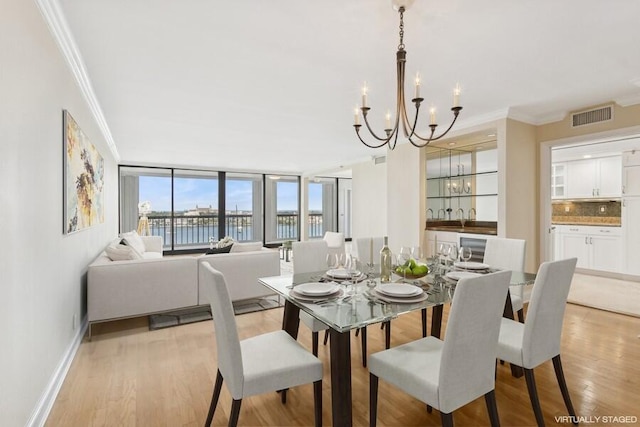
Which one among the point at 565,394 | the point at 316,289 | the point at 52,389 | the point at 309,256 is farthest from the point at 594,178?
the point at 52,389

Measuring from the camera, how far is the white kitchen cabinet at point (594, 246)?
17.3 ft

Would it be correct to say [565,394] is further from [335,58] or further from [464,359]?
[335,58]

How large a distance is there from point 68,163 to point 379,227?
5.64m

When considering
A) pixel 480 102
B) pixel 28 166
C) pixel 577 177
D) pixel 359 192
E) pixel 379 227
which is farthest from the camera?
pixel 359 192

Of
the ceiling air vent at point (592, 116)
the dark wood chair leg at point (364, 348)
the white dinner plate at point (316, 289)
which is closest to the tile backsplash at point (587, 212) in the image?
the ceiling air vent at point (592, 116)

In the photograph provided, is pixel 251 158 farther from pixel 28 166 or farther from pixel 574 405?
pixel 574 405

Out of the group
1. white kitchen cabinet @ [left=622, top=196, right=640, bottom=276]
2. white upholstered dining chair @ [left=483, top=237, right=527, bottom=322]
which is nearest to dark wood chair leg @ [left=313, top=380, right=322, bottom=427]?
white upholstered dining chair @ [left=483, top=237, right=527, bottom=322]

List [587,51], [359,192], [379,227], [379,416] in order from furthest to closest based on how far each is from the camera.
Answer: [359,192], [379,227], [587,51], [379,416]

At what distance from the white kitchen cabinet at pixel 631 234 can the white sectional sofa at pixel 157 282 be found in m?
5.60

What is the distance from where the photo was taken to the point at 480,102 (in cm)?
365

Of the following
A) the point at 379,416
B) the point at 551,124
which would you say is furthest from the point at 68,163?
the point at 551,124

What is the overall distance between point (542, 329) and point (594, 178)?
222 inches

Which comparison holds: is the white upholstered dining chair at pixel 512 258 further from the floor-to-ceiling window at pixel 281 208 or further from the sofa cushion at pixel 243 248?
the floor-to-ceiling window at pixel 281 208

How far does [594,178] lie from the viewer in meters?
5.77
